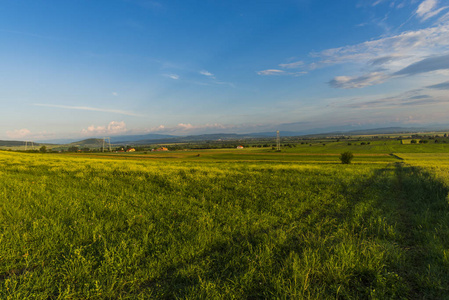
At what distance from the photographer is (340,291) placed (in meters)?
3.46

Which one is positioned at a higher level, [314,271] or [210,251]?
[314,271]

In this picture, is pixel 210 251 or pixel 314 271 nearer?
pixel 314 271

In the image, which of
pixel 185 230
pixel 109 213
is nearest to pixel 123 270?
pixel 185 230

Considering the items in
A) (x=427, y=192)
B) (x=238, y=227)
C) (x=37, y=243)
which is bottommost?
(x=427, y=192)

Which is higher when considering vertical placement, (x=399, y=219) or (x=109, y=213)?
(x=109, y=213)

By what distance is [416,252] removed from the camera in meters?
4.88

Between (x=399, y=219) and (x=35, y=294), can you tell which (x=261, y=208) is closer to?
(x=399, y=219)

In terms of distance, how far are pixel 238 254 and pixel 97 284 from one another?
272 cm

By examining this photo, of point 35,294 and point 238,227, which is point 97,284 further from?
point 238,227

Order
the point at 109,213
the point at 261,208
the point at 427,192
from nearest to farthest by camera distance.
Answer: the point at 109,213
the point at 261,208
the point at 427,192

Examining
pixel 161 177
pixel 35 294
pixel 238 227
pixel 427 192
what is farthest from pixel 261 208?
pixel 427 192

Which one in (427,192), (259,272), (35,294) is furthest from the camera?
(427,192)

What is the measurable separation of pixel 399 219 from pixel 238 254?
6662 millimetres

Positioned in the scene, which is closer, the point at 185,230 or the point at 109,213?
the point at 185,230
